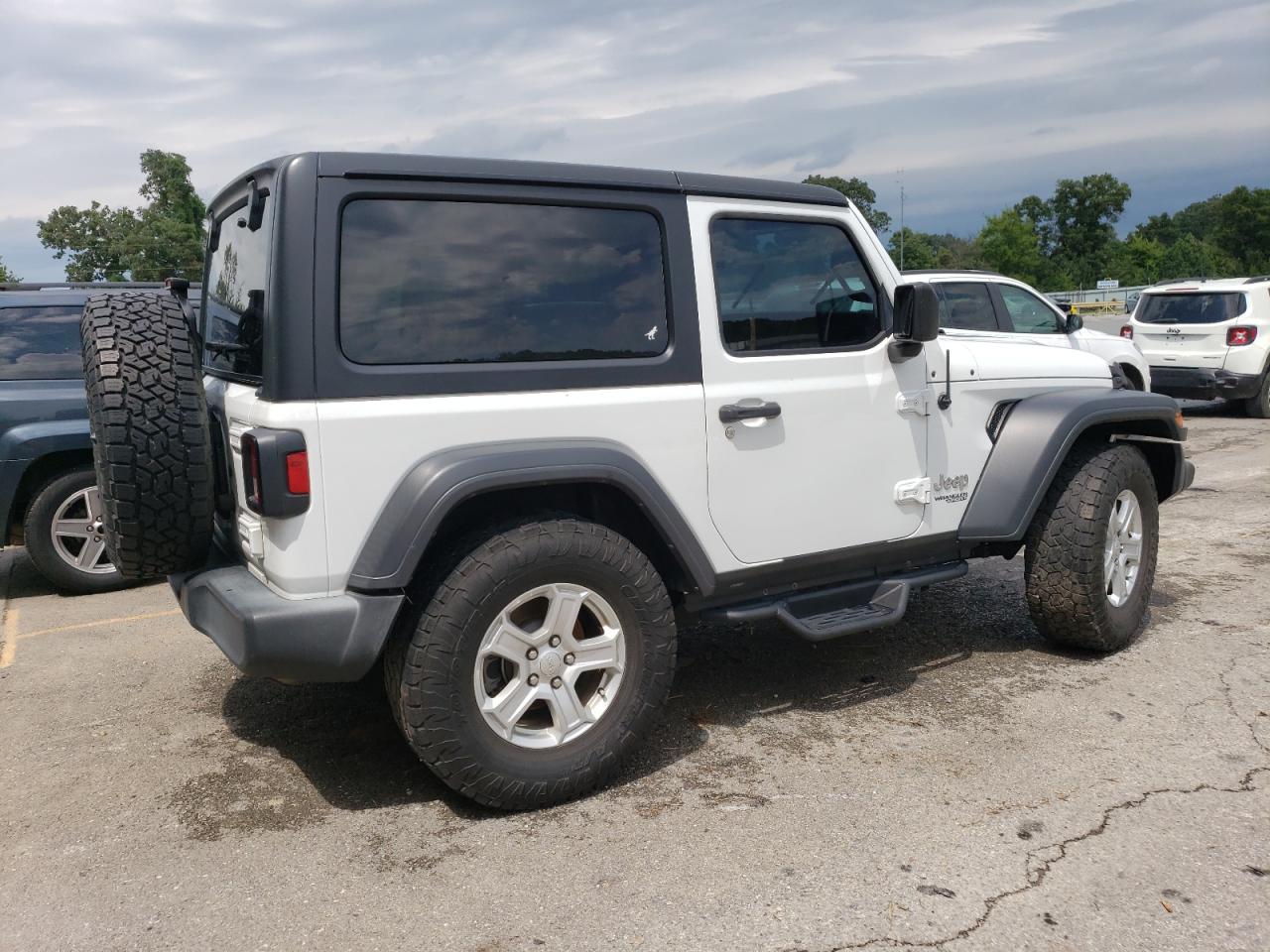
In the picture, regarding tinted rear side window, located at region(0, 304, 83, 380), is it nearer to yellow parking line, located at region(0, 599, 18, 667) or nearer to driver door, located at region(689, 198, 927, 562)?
yellow parking line, located at region(0, 599, 18, 667)

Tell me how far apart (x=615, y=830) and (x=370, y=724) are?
1324 millimetres

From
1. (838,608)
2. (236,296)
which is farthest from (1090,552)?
(236,296)

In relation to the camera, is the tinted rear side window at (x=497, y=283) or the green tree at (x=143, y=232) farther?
the green tree at (x=143, y=232)

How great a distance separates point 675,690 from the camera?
14.7 feet

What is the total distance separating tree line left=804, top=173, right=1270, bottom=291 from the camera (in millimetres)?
71938

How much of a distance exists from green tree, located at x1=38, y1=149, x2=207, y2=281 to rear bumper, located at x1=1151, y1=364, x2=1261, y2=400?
31.7 m

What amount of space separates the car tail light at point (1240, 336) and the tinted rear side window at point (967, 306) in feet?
16.4

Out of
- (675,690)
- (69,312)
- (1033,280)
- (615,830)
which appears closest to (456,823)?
(615,830)

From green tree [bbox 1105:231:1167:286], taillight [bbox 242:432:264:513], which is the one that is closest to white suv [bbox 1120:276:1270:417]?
taillight [bbox 242:432:264:513]

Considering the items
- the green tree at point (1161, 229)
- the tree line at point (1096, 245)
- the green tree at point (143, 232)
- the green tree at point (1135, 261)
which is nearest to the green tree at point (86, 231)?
the green tree at point (143, 232)

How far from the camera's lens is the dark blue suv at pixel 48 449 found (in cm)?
620

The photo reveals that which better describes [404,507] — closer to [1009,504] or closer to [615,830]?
[615,830]

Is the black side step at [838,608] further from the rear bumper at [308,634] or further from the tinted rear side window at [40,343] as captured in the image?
the tinted rear side window at [40,343]

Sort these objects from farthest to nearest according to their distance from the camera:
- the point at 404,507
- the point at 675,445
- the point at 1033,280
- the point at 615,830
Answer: the point at 1033,280
the point at 675,445
the point at 615,830
the point at 404,507
